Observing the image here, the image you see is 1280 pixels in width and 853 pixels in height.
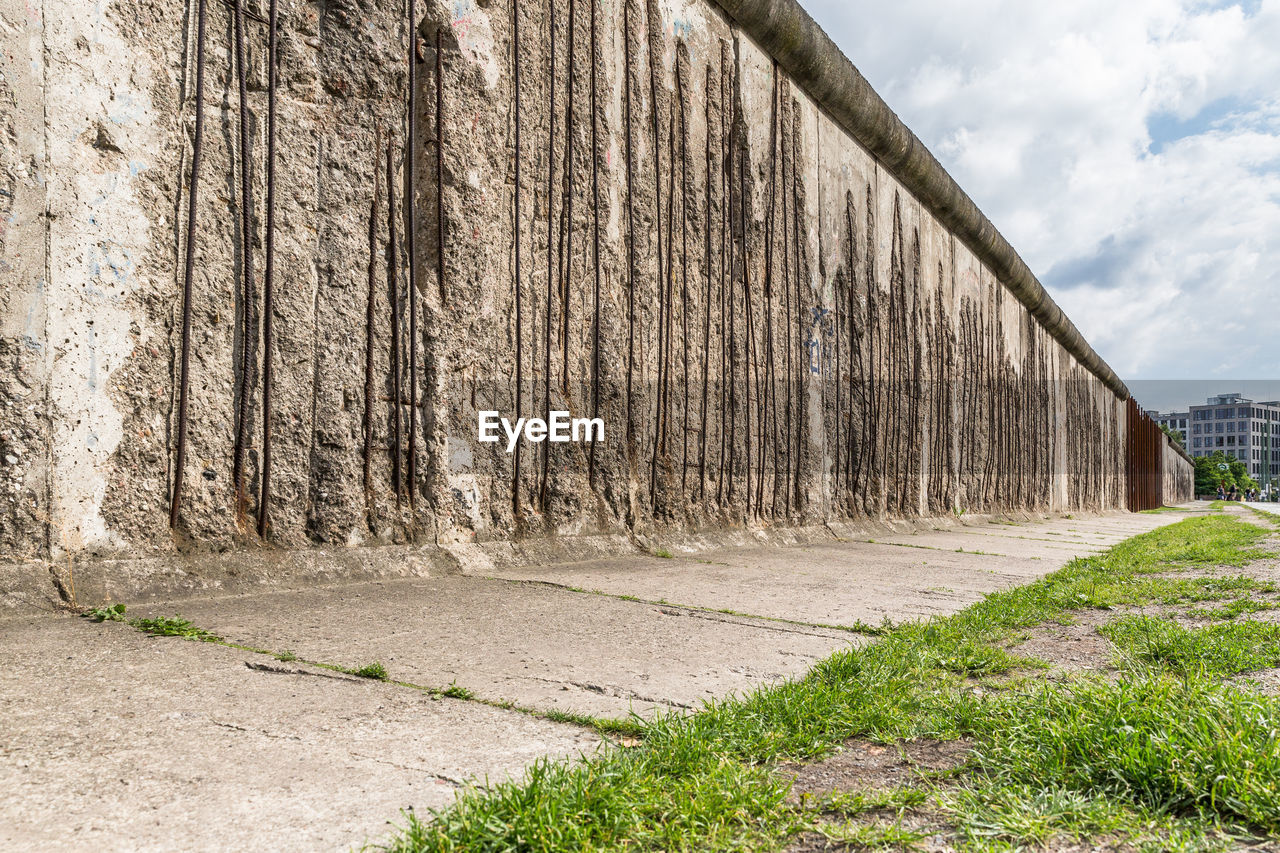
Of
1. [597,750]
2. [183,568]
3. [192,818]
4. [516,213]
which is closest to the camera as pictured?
[192,818]

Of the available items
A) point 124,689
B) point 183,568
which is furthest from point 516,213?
point 124,689

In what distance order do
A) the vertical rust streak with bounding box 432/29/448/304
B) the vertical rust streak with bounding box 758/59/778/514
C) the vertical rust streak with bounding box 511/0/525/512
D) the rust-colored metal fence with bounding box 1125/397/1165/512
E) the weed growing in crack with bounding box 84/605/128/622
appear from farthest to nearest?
the rust-colored metal fence with bounding box 1125/397/1165/512 < the vertical rust streak with bounding box 758/59/778/514 < the vertical rust streak with bounding box 511/0/525/512 < the vertical rust streak with bounding box 432/29/448/304 < the weed growing in crack with bounding box 84/605/128/622

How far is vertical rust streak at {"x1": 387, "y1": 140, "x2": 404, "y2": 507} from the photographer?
313cm

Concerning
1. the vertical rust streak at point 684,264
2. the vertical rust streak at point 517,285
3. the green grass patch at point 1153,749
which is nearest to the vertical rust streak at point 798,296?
the vertical rust streak at point 684,264

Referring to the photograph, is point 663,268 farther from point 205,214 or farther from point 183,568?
point 183,568

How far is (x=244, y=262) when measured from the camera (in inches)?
107

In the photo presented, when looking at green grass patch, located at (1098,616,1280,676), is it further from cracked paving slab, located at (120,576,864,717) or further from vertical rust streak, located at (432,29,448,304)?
vertical rust streak, located at (432,29,448,304)

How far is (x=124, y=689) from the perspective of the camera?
1565 mm

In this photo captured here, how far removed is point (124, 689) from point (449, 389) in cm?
189

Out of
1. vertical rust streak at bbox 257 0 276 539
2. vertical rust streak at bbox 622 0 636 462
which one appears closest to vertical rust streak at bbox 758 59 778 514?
vertical rust streak at bbox 622 0 636 462

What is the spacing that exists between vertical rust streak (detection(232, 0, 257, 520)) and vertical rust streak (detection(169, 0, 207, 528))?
117 millimetres

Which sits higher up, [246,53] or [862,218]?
[862,218]

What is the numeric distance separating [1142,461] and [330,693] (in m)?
30.2

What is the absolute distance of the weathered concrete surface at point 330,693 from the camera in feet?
3.65
